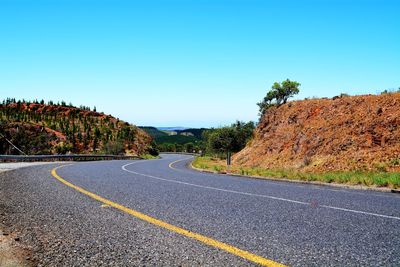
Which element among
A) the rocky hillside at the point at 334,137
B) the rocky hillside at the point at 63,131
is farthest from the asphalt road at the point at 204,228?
the rocky hillside at the point at 63,131

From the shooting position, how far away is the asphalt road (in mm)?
4262

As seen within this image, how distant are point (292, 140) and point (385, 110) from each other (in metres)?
6.22

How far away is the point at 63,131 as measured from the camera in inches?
2653

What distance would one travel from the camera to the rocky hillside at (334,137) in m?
17.7

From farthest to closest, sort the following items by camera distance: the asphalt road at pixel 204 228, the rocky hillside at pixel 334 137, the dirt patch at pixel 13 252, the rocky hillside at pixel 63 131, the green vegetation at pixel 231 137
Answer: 1. the rocky hillside at pixel 63 131
2. the green vegetation at pixel 231 137
3. the rocky hillside at pixel 334 137
4. the asphalt road at pixel 204 228
5. the dirt patch at pixel 13 252

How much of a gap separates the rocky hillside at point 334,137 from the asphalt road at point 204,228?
9.04 meters

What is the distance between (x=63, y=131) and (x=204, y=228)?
6611cm

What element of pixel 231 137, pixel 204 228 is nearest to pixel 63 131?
pixel 231 137

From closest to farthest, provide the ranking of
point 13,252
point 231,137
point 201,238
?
1. point 13,252
2. point 201,238
3. point 231,137

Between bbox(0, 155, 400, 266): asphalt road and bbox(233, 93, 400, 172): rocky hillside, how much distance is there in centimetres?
904

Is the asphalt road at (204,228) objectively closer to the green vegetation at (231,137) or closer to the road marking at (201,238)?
the road marking at (201,238)

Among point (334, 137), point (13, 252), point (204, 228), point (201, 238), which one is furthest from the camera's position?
point (334, 137)

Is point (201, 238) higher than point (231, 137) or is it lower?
lower

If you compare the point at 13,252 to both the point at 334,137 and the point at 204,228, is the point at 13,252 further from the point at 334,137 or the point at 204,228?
the point at 334,137
